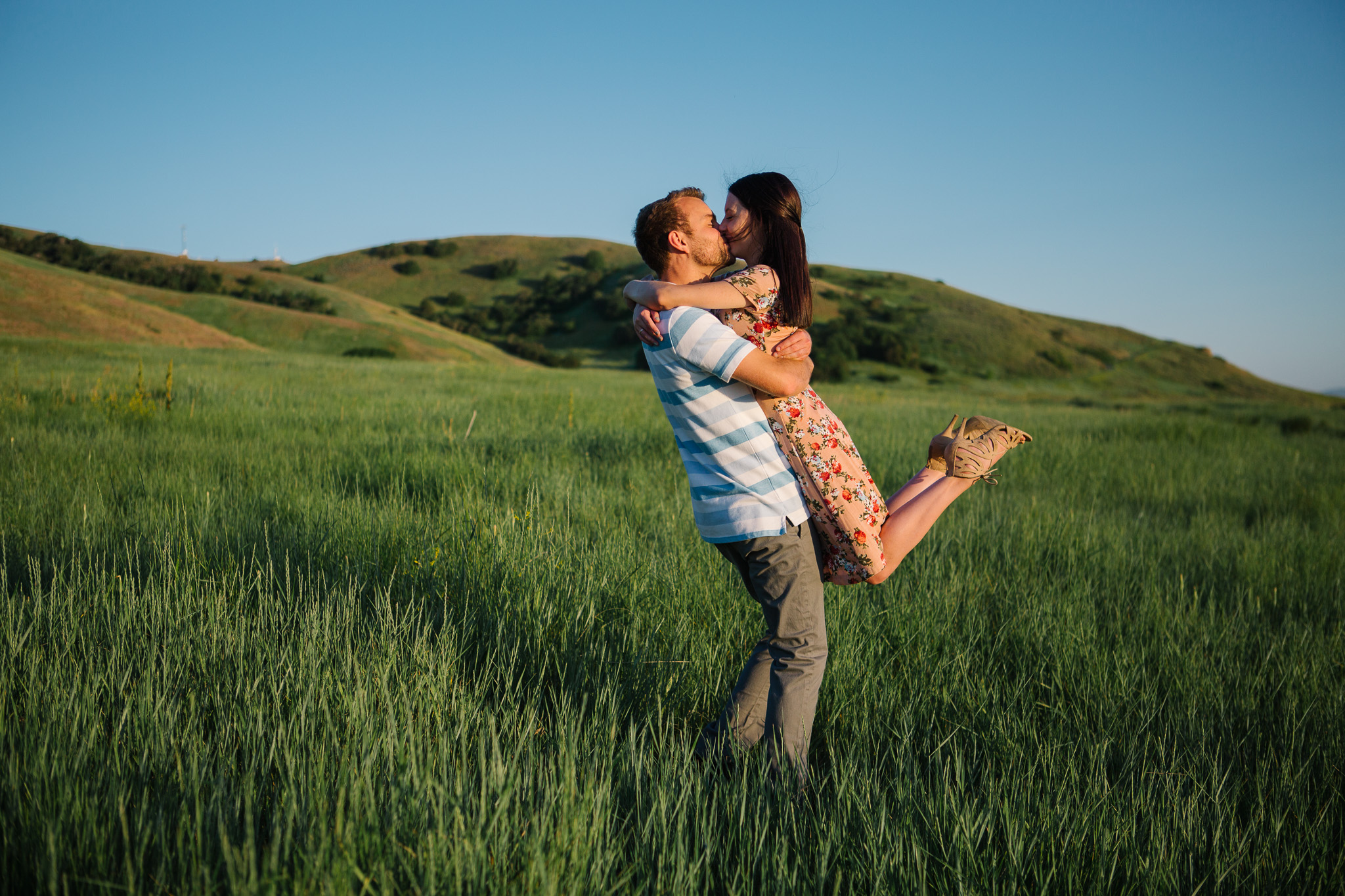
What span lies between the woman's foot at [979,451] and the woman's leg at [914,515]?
0.04 m

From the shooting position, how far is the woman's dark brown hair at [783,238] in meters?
1.87

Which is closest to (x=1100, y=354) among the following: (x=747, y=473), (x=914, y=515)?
(x=914, y=515)

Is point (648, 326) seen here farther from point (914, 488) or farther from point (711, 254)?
point (914, 488)

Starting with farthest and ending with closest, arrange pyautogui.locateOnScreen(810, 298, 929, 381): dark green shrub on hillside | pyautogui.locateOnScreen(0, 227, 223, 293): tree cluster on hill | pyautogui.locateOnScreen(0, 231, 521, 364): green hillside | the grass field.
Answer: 1. pyautogui.locateOnScreen(810, 298, 929, 381): dark green shrub on hillside
2. pyautogui.locateOnScreen(0, 227, 223, 293): tree cluster on hill
3. pyautogui.locateOnScreen(0, 231, 521, 364): green hillside
4. the grass field

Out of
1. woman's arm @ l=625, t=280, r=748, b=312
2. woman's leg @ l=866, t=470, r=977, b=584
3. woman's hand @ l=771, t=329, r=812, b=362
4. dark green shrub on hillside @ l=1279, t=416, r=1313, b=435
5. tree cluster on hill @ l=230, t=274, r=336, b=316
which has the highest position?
tree cluster on hill @ l=230, t=274, r=336, b=316

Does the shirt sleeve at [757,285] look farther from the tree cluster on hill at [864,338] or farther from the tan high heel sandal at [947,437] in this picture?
the tree cluster on hill at [864,338]

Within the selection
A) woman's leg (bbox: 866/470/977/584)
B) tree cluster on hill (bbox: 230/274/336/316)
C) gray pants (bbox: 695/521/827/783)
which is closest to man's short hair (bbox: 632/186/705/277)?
gray pants (bbox: 695/521/827/783)

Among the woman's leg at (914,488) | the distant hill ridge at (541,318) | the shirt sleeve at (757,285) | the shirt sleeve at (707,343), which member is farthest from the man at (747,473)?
the distant hill ridge at (541,318)

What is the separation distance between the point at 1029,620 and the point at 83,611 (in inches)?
142

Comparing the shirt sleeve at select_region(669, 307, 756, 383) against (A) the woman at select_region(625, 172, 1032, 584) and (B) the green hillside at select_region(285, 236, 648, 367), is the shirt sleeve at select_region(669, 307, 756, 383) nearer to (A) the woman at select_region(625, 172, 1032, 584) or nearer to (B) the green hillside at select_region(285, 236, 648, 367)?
(A) the woman at select_region(625, 172, 1032, 584)

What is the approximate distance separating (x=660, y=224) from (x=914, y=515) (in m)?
1.21

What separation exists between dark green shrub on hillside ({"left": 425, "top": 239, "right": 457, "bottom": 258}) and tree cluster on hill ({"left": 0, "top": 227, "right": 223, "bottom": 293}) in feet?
132

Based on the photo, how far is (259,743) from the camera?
1.42 metres

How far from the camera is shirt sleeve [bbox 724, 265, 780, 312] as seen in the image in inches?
70.6
